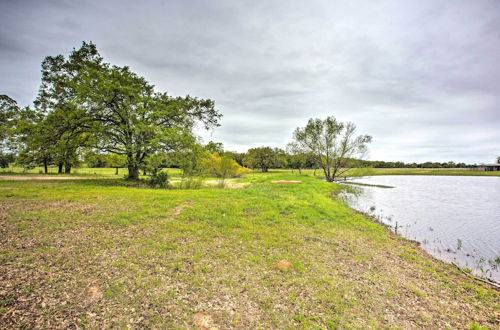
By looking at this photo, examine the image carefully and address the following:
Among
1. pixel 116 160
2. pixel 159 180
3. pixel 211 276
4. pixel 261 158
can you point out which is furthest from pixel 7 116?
pixel 261 158

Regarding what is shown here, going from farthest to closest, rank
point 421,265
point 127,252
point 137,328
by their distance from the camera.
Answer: point 421,265, point 127,252, point 137,328

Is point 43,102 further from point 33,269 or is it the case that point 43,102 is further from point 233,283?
point 233,283

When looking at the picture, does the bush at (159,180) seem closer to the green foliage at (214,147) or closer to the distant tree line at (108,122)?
the distant tree line at (108,122)

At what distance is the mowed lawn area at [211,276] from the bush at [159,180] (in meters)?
9.94

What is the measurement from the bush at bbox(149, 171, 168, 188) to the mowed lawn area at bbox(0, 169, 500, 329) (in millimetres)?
9938

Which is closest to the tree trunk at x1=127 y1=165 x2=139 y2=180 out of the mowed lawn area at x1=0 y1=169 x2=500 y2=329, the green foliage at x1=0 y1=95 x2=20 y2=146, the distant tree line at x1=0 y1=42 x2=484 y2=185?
the distant tree line at x1=0 y1=42 x2=484 y2=185

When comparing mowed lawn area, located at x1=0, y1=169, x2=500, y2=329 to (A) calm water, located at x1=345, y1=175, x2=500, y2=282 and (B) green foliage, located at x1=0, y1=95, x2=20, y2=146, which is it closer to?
(A) calm water, located at x1=345, y1=175, x2=500, y2=282

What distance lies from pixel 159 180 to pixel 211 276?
1598 centimetres

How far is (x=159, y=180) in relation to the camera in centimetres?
1952

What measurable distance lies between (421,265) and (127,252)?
29.5 feet

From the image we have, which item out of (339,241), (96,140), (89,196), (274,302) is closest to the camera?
(274,302)

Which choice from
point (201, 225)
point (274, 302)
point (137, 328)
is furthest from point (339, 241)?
point (137, 328)

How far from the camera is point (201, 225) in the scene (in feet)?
28.5

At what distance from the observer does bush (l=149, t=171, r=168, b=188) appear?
19458mm
